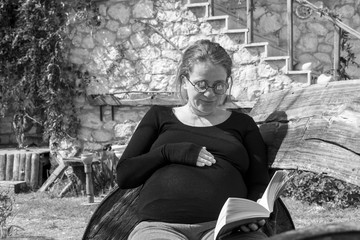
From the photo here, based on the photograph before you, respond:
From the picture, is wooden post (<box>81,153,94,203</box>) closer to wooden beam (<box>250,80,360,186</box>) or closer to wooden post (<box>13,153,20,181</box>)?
wooden post (<box>13,153,20,181</box>)

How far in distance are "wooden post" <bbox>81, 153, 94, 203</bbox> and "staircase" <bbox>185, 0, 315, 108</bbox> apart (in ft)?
6.32

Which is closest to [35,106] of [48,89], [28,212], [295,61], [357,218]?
[48,89]

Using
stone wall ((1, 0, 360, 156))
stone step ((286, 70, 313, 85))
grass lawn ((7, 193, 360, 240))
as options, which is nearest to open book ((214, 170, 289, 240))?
grass lawn ((7, 193, 360, 240))

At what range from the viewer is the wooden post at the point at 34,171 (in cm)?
847

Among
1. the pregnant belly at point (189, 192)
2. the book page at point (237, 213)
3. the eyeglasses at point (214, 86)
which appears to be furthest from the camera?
the eyeglasses at point (214, 86)

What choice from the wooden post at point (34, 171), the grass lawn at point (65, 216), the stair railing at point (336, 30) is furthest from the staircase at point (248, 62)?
the wooden post at point (34, 171)

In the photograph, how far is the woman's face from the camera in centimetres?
302

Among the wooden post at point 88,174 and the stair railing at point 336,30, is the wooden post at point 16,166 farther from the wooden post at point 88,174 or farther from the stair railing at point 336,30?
the stair railing at point 336,30

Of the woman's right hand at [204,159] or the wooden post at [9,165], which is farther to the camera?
the wooden post at [9,165]

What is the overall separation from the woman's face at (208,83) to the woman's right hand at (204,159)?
238 mm

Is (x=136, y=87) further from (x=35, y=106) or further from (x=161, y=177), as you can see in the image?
(x=161, y=177)

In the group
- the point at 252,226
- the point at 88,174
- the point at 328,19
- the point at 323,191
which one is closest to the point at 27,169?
the point at 88,174

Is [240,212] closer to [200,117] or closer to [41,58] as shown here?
[200,117]

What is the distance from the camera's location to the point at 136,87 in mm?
8523
